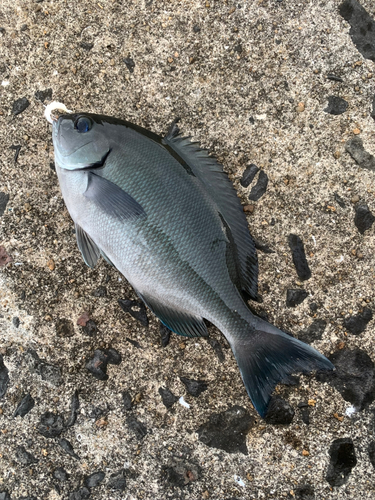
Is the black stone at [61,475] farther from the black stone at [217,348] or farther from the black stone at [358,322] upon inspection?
the black stone at [358,322]

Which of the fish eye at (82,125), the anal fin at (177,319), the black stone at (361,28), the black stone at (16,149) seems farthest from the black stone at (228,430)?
the black stone at (361,28)

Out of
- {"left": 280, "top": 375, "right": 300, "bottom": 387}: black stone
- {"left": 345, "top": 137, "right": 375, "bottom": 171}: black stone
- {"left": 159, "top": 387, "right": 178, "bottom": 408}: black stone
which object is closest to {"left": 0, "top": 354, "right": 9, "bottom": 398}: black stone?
{"left": 159, "top": 387, "right": 178, "bottom": 408}: black stone

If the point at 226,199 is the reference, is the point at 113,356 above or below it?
below

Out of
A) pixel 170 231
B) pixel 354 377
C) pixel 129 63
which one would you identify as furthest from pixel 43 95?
pixel 354 377

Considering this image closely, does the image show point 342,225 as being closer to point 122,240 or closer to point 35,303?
point 122,240

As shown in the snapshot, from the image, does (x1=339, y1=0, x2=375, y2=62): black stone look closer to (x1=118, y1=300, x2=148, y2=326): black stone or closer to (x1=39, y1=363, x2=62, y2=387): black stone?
(x1=118, y1=300, x2=148, y2=326): black stone

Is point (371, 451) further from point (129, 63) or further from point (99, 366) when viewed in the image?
point (129, 63)
